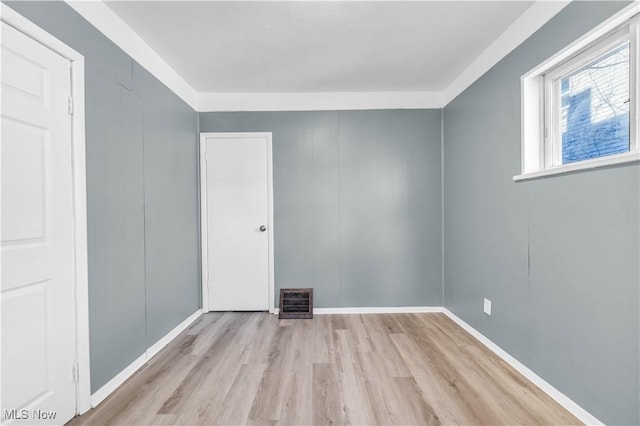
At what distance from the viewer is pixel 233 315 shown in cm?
351

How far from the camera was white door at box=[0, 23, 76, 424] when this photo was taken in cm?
140

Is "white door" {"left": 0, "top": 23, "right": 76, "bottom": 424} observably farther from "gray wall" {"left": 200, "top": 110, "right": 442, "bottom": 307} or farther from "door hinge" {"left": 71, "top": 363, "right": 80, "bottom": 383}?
"gray wall" {"left": 200, "top": 110, "right": 442, "bottom": 307}

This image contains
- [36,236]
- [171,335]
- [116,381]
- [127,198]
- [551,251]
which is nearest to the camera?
[36,236]

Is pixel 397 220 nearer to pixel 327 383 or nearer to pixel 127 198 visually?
pixel 327 383

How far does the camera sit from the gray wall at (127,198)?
1871mm

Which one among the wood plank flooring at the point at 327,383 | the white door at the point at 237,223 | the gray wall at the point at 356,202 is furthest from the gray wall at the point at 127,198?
the gray wall at the point at 356,202

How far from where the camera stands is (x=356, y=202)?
3.59m

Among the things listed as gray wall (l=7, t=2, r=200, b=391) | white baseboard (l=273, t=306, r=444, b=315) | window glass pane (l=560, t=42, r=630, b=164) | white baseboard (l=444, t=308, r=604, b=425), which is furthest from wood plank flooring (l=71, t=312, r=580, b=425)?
window glass pane (l=560, t=42, r=630, b=164)

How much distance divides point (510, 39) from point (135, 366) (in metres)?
3.75

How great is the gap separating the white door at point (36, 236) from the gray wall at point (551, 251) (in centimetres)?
288

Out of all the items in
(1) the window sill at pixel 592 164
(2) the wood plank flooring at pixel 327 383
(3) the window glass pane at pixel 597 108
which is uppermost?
(3) the window glass pane at pixel 597 108

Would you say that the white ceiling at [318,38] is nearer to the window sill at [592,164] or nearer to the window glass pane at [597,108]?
the window glass pane at [597,108]

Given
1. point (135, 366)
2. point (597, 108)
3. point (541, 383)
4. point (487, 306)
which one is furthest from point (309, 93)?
point (541, 383)

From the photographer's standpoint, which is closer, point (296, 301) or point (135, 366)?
point (135, 366)
